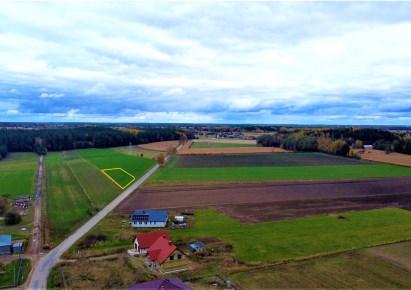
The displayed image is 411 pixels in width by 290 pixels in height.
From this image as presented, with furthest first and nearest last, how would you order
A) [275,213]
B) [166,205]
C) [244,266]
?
[166,205] < [275,213] < [244,266]

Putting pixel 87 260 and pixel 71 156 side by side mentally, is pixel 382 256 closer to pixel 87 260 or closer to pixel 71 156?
pixel 87 260

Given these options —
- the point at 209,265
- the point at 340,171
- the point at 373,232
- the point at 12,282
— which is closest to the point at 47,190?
the point at 12,282

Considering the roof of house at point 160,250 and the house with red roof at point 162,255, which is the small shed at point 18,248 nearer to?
the house with red roof at point 162,255

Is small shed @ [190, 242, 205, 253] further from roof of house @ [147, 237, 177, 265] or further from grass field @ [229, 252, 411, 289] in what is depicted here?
grass field @ [229, 252, 411, 289]

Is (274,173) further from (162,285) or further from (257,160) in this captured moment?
(162,285)

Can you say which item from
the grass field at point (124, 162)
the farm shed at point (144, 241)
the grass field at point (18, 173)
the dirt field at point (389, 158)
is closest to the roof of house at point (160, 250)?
the farm shed at point (144, 241)

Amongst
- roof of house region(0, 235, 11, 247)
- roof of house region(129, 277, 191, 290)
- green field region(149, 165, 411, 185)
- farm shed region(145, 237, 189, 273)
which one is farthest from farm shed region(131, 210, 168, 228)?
green field region(149, 165, 411, 185)
